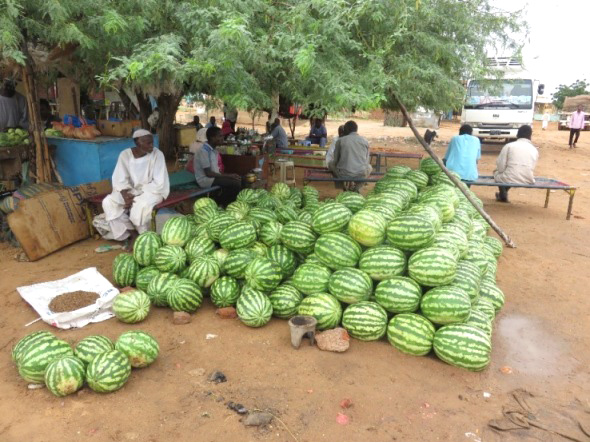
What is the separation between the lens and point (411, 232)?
418cm

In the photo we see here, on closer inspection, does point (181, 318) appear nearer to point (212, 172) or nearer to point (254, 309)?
point (254, 309)

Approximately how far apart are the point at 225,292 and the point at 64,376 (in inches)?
67.6

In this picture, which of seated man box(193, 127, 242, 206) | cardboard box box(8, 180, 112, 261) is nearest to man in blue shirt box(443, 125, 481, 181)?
seated man box(193, 127, 242, 206)

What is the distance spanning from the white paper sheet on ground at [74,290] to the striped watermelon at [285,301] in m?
1.71

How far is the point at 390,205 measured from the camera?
496 centimetres

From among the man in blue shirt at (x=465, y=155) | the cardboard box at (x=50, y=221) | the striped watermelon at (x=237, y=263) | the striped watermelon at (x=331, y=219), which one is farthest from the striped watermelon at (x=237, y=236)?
the man in blue shirt at (x=465, y=155)

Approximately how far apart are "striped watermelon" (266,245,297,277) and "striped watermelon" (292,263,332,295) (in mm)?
231

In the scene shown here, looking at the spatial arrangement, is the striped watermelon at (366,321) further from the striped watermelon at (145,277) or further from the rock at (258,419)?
the striped watermelon at (145,277)

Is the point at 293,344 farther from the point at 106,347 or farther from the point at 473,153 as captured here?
the point at 473,153

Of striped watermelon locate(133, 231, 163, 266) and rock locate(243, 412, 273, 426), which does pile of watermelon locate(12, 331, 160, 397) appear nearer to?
rock locate(243, 412, 273, 426)

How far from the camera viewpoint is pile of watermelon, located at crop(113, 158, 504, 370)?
3.94 m

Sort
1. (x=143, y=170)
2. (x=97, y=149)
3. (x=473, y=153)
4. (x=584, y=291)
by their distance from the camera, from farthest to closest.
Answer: (x=473, y=153)
(x=97, y=149)
(x=143, y=170)
(x=584, y=291)

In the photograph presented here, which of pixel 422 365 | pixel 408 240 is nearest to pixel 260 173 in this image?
pixel 408 240

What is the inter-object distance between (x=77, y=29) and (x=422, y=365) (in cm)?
479
